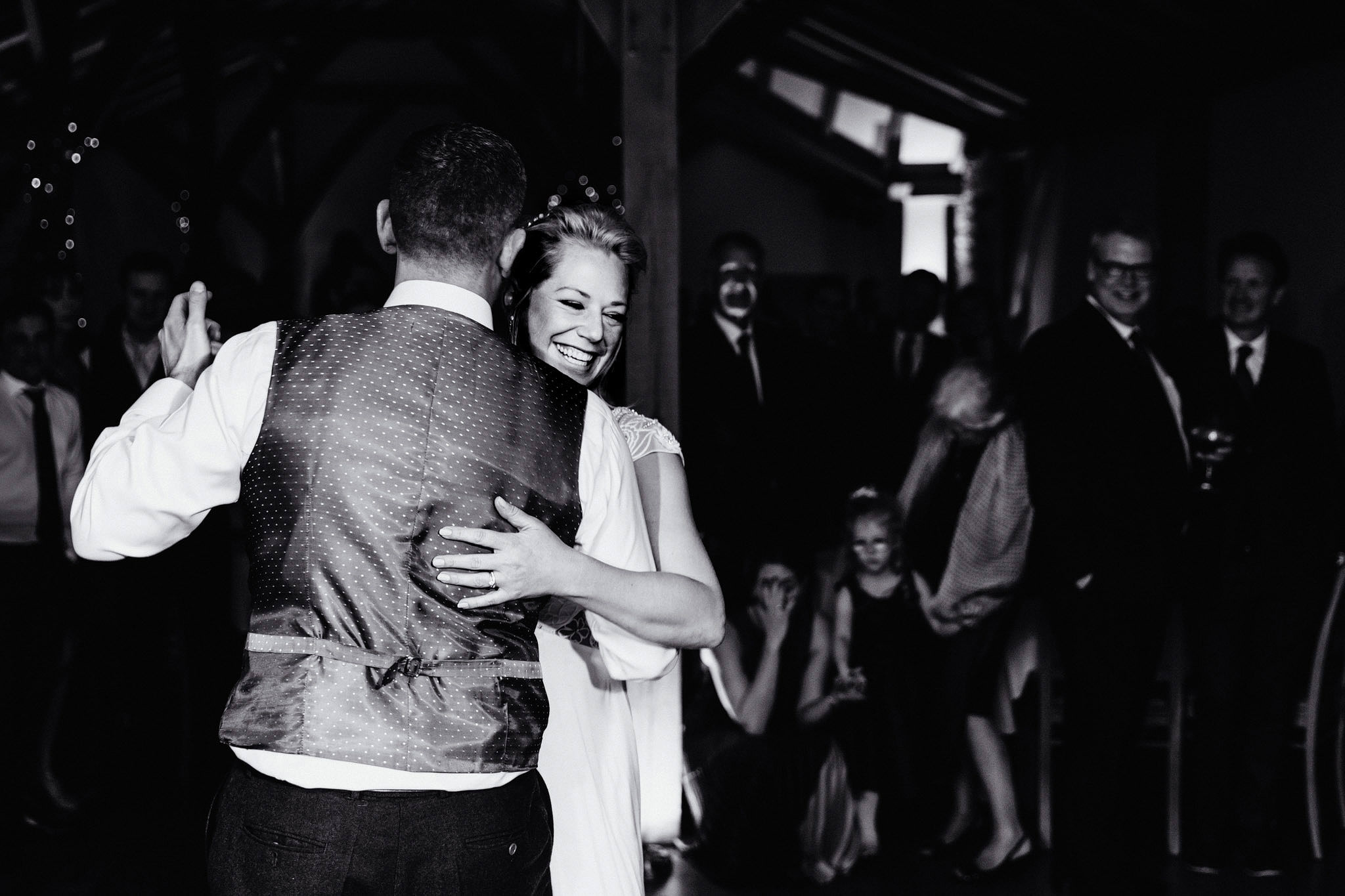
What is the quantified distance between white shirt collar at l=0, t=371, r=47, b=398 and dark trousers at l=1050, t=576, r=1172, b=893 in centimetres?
294

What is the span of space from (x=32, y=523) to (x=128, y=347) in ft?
2.04

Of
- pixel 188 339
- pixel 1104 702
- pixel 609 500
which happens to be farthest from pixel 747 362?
pixel 188 339

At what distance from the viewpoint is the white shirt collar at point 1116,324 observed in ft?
11.2

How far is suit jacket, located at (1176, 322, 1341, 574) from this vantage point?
3555 millimetres

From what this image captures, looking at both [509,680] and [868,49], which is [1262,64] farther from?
[509,680]

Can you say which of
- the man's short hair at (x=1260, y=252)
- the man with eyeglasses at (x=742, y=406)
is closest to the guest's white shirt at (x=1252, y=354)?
the man's short hair at (x=1260, y=252)

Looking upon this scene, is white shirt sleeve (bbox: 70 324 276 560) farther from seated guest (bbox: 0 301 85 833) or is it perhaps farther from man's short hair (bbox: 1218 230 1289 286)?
man's short hair (bbox: 1218 230 1289 286)

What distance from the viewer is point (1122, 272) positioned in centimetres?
343

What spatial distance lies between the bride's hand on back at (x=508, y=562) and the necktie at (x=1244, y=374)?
2.88 m

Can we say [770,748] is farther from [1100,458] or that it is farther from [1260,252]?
[1260,252]

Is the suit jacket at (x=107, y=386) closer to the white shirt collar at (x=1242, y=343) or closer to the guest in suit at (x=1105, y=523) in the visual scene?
the guest in suit at (x=1105, y=523)

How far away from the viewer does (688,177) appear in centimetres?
1356

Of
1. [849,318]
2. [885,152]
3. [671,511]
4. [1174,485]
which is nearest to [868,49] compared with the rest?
[885,152]

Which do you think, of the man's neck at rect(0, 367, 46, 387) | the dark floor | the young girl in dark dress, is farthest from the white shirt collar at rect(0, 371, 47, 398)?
the young girl in dark dress
